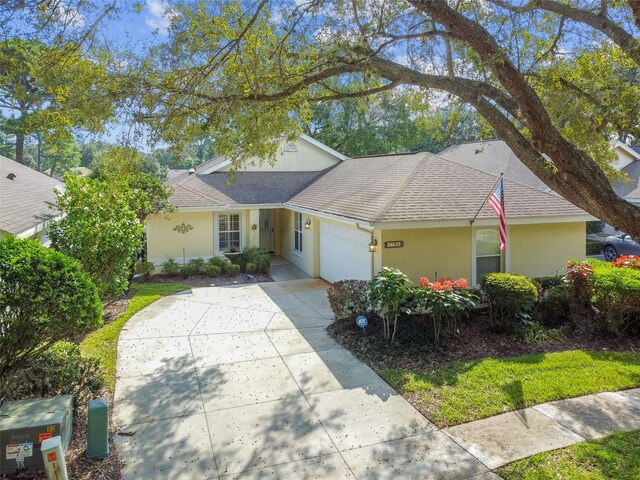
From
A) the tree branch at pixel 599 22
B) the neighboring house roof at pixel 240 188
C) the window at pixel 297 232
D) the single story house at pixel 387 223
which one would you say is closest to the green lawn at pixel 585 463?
the tree branch at pixel 599 22

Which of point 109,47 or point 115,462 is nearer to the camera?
point 115,462

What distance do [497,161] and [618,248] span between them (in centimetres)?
707

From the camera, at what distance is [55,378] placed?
6133 millimetres

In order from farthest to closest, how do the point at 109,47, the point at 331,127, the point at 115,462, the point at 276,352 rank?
the point at 331,127, the point at 276,352, the point at 109,47, the point at 115,462

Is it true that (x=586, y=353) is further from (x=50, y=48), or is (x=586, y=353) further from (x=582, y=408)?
(x=50, y=48)

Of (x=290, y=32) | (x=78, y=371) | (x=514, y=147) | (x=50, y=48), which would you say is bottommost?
(x=78, y=371)

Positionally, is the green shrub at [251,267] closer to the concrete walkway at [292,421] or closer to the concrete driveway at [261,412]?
the concrete driveway at [261,412]

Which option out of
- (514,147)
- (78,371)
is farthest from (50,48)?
(514,147)

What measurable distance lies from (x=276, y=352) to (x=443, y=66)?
7.38 metres

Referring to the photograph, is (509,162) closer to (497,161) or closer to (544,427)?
(497,161)

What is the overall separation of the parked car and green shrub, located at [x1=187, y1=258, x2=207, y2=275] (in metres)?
18.3

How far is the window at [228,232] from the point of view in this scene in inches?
741

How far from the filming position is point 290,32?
28.9 ft

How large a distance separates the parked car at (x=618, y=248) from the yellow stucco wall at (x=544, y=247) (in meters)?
9.07
